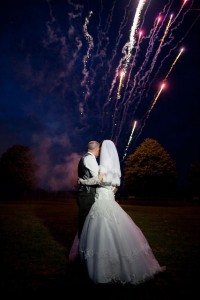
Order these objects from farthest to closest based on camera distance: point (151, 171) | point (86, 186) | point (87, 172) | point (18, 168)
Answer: point (18, 168) < point (151, 171) < point (86, 186) < point (87, 172)

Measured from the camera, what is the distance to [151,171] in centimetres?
4744

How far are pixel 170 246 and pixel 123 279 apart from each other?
4.69 meters

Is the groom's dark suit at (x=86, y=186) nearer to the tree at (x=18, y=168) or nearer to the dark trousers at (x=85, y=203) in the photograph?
the dark trousers at (x=85, y=203)

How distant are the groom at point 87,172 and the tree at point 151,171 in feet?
132

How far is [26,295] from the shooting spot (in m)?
5.30

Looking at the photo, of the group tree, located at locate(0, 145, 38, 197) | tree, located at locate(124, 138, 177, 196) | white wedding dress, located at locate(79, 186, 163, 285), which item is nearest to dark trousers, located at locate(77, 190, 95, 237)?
white wedding dress, located at locate(79, 186, 163, 285)

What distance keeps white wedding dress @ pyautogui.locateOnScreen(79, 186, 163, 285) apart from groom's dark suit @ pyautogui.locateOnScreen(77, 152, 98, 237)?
2.08 ft

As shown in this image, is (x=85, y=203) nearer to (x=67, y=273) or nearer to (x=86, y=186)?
(x=86, y=186)

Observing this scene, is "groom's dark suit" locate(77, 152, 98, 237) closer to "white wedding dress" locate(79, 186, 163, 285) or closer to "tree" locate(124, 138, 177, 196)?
"white wedding dress" locate(79, 186, 163, 285)

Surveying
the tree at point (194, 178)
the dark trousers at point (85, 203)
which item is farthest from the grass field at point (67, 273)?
the tree at point (194, 178)

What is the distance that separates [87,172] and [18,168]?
59.4m

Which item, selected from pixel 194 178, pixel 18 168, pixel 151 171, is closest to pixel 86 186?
pixel 151 171

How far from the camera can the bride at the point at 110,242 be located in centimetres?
592

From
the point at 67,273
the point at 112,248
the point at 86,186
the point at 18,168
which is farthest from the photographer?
the point at 18,168
